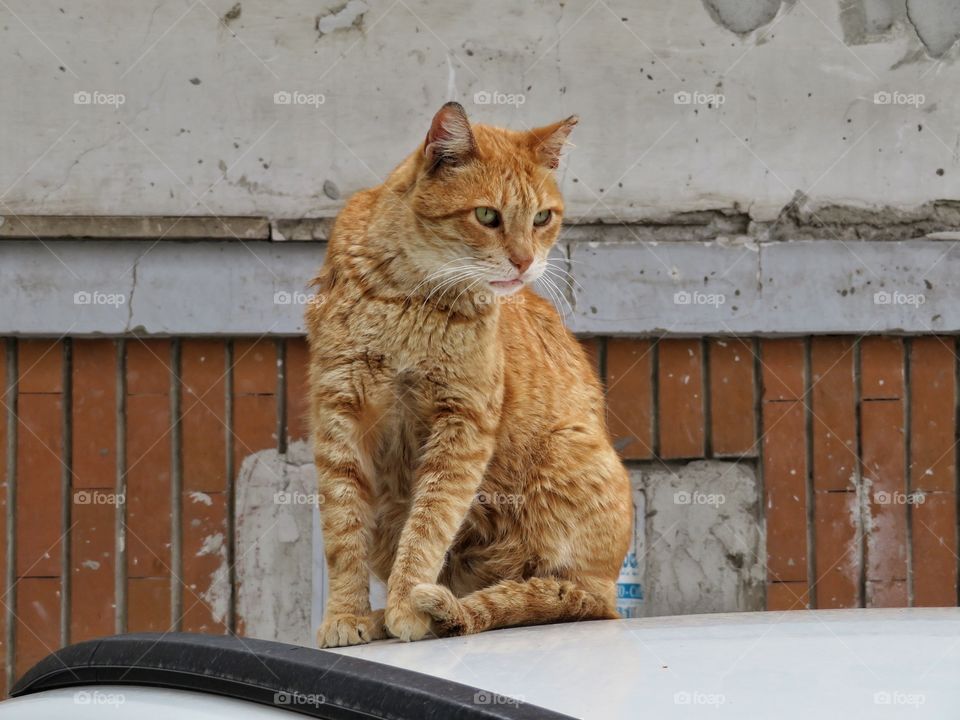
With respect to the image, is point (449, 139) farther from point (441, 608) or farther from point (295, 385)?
point (295, 385)

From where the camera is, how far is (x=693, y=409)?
14.4 feet

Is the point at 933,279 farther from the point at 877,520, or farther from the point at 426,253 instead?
the point at 426,253

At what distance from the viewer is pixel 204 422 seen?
14.3 feet

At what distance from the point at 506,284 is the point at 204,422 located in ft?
7.23

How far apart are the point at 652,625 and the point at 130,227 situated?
3.21 m

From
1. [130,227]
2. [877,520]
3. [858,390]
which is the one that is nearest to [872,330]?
[858,390]

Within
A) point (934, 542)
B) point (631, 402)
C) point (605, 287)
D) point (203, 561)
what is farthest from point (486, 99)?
point (934, 542)

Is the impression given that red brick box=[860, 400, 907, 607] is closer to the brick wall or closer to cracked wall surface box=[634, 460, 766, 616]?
the brick wall

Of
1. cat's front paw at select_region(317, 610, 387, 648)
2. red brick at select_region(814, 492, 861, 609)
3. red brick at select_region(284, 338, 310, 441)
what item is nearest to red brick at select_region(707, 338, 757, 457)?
red brick at select_region(814, 492, 861, 609)

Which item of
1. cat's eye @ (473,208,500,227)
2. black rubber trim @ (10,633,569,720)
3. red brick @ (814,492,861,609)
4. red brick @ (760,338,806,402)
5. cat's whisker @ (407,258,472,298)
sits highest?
cat's eye @ (473,208,500,227)

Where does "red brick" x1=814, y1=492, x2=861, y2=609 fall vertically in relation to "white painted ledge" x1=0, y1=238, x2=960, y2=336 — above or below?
below

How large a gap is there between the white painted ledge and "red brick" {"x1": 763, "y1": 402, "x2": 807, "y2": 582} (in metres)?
0.36

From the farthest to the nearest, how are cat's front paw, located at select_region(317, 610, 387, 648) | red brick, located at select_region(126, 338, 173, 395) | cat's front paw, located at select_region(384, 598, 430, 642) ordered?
red brick, located at select_region(126, 338, 173, 395)
cat's front paw, located at select_region(317, 610, 387, 648)
cat's front paw, located at select_region(384, 598, 430, 642)

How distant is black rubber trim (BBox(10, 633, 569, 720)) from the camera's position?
1.16 metres
